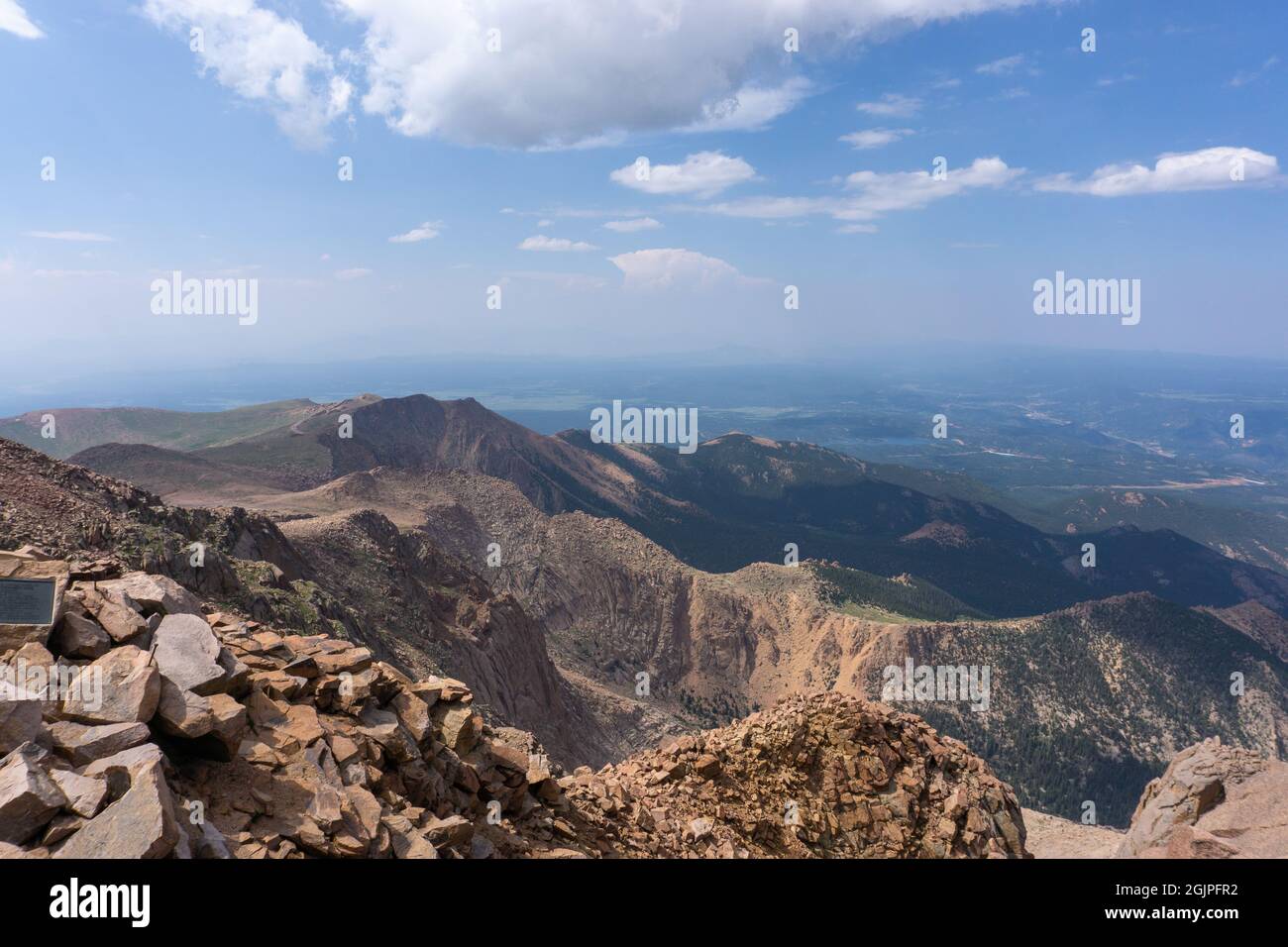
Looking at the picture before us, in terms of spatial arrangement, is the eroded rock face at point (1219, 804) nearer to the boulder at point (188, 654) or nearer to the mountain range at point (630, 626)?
the boulder at point (188, 654)

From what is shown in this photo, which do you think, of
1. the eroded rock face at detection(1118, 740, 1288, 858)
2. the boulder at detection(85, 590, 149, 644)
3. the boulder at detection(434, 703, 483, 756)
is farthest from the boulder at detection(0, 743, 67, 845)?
the eroded rock face at detection(1118, 740, 1288, 858)

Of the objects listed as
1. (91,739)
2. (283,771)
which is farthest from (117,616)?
(283,771)

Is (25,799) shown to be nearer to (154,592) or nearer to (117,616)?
(117,616)

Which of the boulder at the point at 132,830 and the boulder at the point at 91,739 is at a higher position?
the boulder at the point at 91,739

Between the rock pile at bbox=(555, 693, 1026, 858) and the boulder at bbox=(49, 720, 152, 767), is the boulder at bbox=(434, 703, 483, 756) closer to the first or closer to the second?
the rock pile at bbox=(555, 693, 1026, 858)

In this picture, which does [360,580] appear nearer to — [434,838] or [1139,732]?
[434,838]

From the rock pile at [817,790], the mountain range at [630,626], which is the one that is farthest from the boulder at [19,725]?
the mountain range at [630,626]
